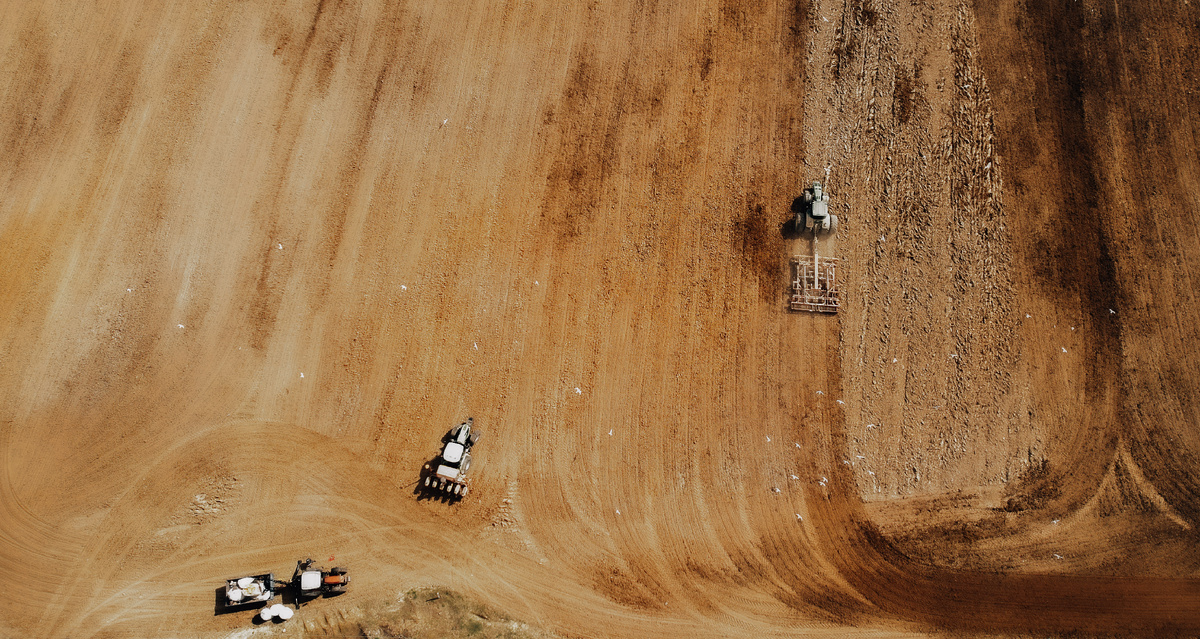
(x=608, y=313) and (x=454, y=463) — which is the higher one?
(x=608, y=313)

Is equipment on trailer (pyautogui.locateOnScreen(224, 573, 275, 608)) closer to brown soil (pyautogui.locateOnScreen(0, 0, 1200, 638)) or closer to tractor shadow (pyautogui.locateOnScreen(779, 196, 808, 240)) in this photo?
brown soil (pyautogui.locateOnScreen(0, 0, 1200, 638))

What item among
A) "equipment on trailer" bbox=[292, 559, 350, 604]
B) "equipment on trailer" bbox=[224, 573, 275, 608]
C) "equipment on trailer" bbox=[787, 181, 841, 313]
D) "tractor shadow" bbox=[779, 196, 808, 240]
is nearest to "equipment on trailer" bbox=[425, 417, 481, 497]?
"equipment on trailer" bbox=[292, 559, 350, 604]

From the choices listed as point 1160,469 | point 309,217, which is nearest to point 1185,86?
point 1160,469

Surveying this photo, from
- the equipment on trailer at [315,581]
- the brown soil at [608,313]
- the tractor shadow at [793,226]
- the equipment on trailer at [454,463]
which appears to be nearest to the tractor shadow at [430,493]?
the equipment on trailer at [454,463]

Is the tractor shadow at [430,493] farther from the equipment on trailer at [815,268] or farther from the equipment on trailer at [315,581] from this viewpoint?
the equipment on trailer at [815,268]

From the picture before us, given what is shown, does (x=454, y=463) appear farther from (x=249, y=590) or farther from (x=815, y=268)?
(x=815, y=268)

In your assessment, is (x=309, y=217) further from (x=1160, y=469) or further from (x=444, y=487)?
(x=1160, y=469)

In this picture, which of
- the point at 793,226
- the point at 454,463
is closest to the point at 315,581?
the point at 454,463
